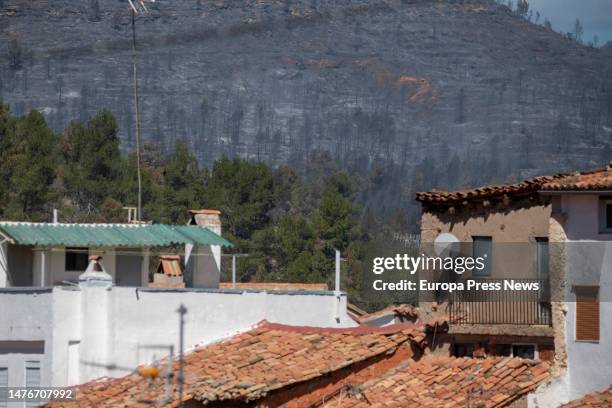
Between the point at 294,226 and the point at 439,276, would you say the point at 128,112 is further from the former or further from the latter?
the point at 439,276

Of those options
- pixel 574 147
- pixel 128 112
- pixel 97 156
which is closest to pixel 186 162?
pixel 97 156

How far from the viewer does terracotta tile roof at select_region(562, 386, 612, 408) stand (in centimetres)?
2650

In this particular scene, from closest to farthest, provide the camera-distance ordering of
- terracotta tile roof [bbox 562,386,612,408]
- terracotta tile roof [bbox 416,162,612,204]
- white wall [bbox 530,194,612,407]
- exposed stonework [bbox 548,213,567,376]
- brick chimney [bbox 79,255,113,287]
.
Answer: terracotta tile roof [bbox 562,386,612,408]
white wall [bbox 530,194,612,407]
exposed stonework [bbox 548,213,567,376]
terracotta tile roof [bbox 416,162,612,204]
brick chimney [bbox 79,255,113,287]

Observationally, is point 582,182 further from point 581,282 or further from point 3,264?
point 3,264

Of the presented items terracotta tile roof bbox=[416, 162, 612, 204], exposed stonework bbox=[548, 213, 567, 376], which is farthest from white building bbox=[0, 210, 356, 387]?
exposed stonework bbox=[548, 213, 567, 376]

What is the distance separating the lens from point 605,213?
28672 mm

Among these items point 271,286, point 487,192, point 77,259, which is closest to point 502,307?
point 487,192

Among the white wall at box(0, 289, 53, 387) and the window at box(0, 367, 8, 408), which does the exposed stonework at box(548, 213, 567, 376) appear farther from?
the window at box(0, 367, 8, 408)

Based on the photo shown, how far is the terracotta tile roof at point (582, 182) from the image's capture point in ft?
93.1

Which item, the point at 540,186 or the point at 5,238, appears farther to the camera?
the point at 5,238

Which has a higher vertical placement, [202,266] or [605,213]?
[605,213]

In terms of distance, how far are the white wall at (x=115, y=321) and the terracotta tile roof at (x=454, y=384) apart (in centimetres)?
413

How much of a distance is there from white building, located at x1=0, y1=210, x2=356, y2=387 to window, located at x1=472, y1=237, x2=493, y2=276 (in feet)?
11.0

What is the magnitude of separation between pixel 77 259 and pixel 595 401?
11.9m
